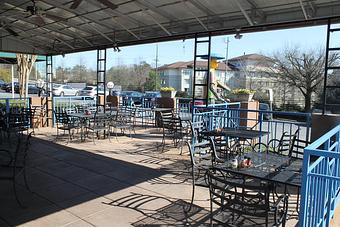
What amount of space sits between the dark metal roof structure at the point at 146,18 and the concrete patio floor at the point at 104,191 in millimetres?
2729

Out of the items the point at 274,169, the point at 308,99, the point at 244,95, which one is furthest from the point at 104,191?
the point at 308,99

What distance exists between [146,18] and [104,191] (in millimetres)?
3779

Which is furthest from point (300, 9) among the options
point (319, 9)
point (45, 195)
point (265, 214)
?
point (45, 195)

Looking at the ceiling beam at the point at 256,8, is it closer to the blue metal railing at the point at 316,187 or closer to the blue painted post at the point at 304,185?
the blue metal railing at the point at 316,187

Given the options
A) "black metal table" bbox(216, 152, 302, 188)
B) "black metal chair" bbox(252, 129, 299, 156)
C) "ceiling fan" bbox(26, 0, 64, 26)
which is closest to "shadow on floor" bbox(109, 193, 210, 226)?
"black metal table" bbox(216, 152, 302, 188)

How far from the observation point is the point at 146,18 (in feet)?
20.5

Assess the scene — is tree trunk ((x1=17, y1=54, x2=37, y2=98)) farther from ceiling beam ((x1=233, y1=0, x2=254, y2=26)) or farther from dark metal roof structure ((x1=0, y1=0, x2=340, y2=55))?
ceiling beam ((x1=233, y1=0, x2=254, y2=26))

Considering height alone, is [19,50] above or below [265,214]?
above

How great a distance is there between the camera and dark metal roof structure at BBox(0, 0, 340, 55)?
4820mm

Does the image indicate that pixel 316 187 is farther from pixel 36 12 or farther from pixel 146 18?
pixel 36 12

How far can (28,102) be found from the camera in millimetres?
9656

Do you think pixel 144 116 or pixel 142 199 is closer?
pixel 142 199

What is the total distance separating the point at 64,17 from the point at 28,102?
403 centimetres

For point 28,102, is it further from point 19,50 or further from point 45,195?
point 45,195
